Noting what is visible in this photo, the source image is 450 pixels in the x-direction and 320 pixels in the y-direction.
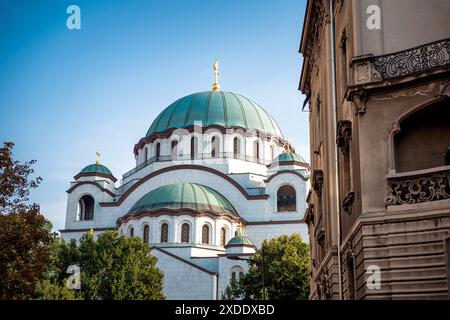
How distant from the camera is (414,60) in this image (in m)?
15.2

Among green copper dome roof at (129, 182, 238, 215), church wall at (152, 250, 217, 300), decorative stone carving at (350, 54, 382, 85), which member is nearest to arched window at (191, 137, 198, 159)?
green copper dome roof at (129, 182, 238, 215)

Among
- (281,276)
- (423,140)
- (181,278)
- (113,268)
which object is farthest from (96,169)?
(423,140)

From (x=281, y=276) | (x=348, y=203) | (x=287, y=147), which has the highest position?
(x=287, y=147)

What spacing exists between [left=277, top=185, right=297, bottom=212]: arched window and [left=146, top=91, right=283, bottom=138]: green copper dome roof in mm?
8091

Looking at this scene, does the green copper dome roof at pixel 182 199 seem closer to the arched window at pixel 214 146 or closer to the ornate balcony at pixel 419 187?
the arched window at pixel 214 146

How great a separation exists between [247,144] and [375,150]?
6223 cm

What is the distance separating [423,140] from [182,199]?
51.4 meters

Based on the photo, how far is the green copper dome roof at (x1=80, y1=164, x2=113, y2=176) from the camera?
7838cm

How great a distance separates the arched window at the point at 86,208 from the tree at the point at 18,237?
184ft

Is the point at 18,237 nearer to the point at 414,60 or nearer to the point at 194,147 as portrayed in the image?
the point at 414,60

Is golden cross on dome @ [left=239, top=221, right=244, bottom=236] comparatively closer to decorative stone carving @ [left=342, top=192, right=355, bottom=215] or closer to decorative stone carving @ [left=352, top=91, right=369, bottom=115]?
decorative stone carving @ [left=342, top=192, right=355, bottom=215]

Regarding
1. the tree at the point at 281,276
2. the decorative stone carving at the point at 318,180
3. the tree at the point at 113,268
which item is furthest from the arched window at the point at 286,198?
the decorative stone carving at the point at 318,180

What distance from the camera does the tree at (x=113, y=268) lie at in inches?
2056

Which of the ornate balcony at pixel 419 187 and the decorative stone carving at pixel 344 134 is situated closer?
the ornate balcony at pixel 419 187
